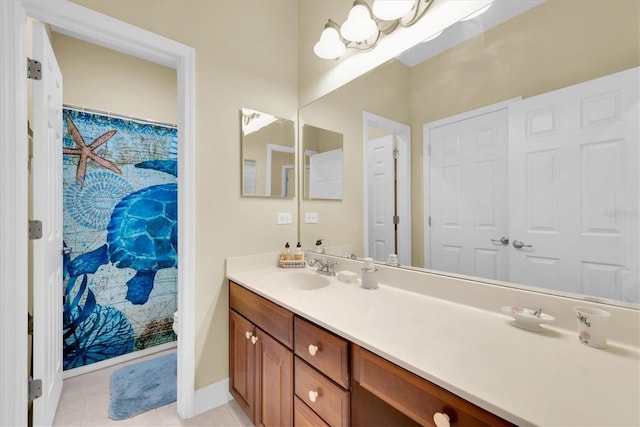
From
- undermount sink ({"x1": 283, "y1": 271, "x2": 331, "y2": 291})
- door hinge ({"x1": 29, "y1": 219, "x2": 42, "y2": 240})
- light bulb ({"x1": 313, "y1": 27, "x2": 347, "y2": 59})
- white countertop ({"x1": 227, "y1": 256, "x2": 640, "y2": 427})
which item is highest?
light bulb ({"x1": 313, "y1": 27, "x2": 347, "y2": 59})

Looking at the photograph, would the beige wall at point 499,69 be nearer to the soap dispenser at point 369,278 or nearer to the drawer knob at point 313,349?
the soap dispenser at point 369,278

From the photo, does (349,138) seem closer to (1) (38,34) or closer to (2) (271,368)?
(2) (271,368)

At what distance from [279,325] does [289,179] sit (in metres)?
1.13

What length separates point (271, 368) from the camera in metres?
1.25

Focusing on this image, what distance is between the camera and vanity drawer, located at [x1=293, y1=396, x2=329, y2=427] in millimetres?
966

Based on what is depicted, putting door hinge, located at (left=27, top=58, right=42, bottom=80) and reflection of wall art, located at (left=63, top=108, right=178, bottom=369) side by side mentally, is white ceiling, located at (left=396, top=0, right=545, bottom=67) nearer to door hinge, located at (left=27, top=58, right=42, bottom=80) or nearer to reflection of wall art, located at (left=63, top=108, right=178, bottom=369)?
door hinge, located at (left=27, top=58, right=42, bottom=80)

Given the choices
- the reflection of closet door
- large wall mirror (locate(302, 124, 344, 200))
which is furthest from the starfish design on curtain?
the reflection of closet door

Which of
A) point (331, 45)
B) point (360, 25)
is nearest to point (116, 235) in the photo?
point (331, 45)

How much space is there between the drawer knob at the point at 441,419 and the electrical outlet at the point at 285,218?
152 centimetres

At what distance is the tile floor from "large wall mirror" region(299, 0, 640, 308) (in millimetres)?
1293

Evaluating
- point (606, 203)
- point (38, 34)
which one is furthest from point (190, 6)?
point (606, 203)

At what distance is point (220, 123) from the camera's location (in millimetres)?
1706

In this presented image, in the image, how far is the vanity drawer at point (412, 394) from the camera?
583mm

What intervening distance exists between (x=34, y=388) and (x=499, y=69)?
2.45 metres
